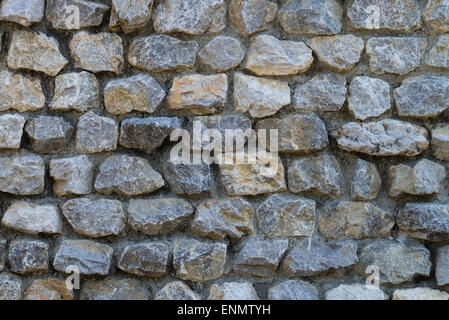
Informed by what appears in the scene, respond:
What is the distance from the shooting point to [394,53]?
219 cm

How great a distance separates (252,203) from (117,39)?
2.65 ft

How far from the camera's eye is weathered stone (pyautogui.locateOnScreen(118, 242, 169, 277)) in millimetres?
2154

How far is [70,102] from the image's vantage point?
7.20 ft

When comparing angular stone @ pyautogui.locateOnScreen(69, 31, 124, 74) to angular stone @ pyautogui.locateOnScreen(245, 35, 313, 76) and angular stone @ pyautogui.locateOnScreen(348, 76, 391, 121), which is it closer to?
angular stone @ pyautogui.locateOnScreen(245, 35, 313, 76)

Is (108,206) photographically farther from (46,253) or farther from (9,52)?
(9,52)

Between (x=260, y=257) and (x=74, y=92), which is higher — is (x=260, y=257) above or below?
below

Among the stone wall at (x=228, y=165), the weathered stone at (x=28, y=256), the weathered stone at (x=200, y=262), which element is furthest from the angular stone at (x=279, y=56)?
the weathered stone at (x=28, y=256)

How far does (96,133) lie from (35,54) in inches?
15.0

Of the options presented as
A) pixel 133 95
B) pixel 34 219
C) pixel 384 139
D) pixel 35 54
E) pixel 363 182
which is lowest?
pixel 34 219

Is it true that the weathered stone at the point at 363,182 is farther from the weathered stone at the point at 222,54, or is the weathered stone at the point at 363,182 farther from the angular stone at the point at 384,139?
the weathered stone at the point at 222,54

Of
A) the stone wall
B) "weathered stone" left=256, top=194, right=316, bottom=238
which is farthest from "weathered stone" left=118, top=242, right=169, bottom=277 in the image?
"weathered stone" left=256, top=194, right=316, bottom=238

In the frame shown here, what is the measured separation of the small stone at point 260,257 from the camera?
84.7 inches

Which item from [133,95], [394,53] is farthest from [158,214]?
[394,53]

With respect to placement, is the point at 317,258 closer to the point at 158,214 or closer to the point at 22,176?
the point at 158,214
